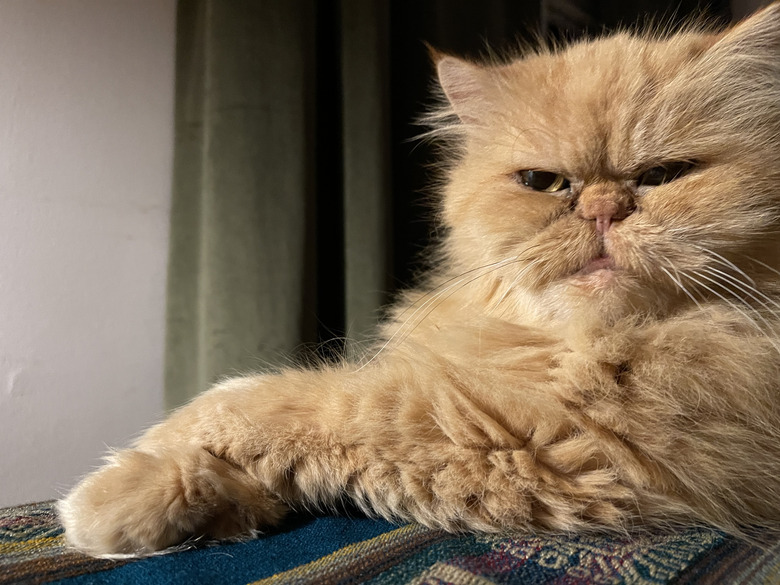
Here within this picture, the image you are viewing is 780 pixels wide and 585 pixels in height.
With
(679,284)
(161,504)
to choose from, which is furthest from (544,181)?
(161,504)

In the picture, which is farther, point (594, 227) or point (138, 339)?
point (138, 339)

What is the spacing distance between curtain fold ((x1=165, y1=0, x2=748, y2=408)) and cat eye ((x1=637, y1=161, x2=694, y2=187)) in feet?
2.54

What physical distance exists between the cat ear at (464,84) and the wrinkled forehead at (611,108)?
0.08 meters

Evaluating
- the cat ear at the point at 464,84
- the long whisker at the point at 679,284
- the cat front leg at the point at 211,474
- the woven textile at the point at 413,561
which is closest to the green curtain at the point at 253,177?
the cat ear at the point at 464,84

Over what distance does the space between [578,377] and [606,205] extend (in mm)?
248

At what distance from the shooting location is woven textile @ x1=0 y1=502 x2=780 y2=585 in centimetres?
58

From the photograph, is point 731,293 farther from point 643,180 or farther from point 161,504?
point 161,504

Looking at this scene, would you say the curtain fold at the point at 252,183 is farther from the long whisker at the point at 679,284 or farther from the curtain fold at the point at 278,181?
the long whisker at the point at 679,284

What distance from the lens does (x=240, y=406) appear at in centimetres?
75

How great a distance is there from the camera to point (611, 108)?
84 centimetres

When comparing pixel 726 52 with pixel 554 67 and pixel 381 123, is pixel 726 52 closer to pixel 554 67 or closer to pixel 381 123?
pixel 554 67

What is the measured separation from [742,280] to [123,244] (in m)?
1.61

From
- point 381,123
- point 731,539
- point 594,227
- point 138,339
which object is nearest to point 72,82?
point 138,339

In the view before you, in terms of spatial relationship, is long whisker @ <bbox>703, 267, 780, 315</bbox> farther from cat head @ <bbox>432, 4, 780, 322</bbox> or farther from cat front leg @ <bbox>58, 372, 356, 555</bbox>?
cat front leg @ <bbox>58, 372, 356, 555</bbox>
